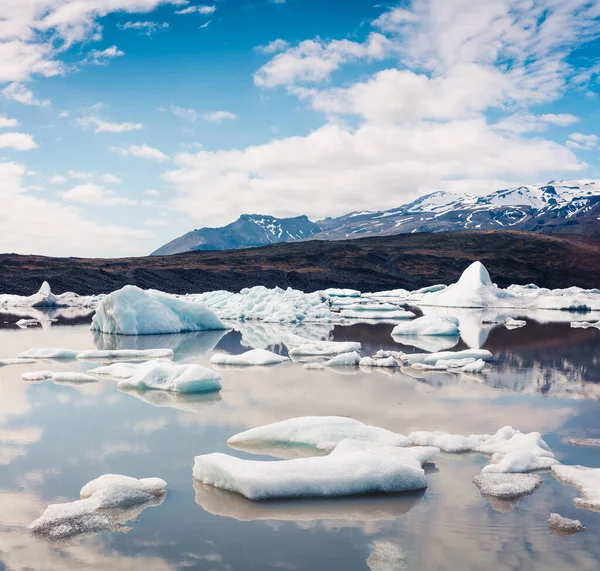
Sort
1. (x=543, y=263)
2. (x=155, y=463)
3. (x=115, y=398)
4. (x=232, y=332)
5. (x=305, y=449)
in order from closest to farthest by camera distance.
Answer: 1. (x=155, y=463)
2. (x=305, y=449)
3. (x=115, y=398)
4. (x=232, y=332)
5. (x=543, y=263)

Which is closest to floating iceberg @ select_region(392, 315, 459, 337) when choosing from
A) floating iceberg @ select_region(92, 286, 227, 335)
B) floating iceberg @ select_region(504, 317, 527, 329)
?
floating iceberg @ select_region(504, 317, 527, 329)

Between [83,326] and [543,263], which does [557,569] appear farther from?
[543,263]

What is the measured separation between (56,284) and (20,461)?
3526 cm

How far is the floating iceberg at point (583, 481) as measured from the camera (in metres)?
4.33

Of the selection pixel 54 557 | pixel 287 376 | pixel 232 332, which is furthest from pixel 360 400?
pixel 232 332

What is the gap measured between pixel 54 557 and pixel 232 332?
1447cm

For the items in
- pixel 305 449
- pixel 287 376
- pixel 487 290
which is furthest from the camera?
pixel 487 290

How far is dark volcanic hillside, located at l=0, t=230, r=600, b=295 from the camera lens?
40.8 meters

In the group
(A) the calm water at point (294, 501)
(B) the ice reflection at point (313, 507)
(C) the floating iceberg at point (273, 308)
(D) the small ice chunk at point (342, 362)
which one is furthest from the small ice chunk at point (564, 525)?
(C) the floating iceberg at point (273, 308)

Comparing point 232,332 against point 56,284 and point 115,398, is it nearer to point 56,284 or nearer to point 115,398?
point 115,398

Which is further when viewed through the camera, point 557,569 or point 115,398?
point 115,398

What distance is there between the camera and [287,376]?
386 inches

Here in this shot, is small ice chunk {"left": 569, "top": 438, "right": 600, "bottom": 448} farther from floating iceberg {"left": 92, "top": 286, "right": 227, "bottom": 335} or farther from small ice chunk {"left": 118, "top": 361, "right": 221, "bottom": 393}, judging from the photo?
floating iceberg {"left": 92, "top": 286, "right": 227, "bottom": 335}

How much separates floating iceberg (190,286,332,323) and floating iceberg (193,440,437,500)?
54.3 ft
